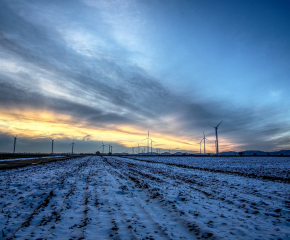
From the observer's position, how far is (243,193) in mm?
11289

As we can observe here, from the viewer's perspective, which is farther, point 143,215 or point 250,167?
point 250,167

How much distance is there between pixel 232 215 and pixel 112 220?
4.80 m

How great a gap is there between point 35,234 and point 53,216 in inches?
65.4

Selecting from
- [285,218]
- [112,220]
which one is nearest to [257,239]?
[285,218]

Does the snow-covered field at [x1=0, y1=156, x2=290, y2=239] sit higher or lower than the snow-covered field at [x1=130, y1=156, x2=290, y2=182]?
higher

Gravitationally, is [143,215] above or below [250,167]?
above

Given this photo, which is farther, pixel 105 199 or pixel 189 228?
pixel 105 199

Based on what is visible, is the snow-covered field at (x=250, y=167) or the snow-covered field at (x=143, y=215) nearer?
the snow-covered field at (x=143, y=215)

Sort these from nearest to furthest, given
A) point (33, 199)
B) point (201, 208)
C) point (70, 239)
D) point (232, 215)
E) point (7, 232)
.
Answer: point (70, 239) → point (7, 232) → point (232, 215) → point (201, 208) → point (33, 199)

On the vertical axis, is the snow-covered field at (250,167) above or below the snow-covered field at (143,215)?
below

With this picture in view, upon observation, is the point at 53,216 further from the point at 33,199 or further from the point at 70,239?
the point at 33,199

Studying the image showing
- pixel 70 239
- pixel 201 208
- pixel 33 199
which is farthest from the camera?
pixel 33 199

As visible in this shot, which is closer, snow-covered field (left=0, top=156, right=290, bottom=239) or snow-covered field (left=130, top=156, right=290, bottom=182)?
snow-covered field (left=0, top=156, right=290, bottom=239)

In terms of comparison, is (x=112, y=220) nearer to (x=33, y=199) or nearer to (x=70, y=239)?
(x=70, y=239)
